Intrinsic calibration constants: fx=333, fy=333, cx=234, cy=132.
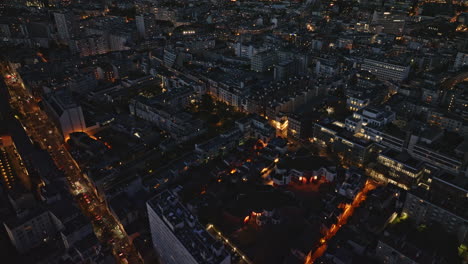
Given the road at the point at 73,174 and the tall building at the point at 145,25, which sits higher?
the tall building at the point at 145,25

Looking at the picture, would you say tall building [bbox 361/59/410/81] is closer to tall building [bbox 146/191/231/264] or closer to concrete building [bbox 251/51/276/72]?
concrete building [bbox 251/51/276/72]

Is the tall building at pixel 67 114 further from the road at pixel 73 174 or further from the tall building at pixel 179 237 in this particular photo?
the tall building at pixel 179 237

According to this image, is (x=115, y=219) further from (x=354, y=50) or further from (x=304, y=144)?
(x=354, y=50)

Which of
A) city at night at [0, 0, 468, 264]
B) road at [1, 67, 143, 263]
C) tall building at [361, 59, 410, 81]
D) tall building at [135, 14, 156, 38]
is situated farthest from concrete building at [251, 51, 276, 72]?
road at [1, 67, 143, 263]

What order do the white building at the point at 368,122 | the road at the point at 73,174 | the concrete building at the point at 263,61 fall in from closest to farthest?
1. the road at the point at 73,174
2. the white building at the point at 368,122
3. the concrete building at the point at 263,61

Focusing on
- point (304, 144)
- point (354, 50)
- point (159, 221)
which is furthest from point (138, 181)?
point (354, 50)

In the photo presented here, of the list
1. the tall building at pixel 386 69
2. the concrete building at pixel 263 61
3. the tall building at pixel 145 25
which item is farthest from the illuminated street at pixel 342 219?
the tall building at pixel 145 25
